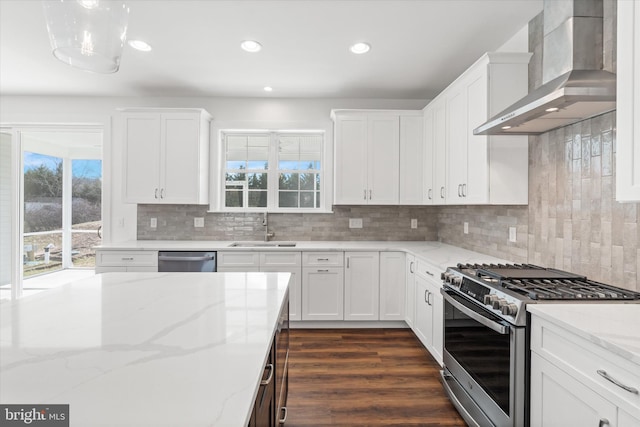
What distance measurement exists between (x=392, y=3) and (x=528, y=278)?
6.40ft

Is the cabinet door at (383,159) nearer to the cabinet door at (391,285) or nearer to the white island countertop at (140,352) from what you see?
the cabinet door at (391,285)

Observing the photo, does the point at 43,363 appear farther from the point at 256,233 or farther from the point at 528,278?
the point at 256,233

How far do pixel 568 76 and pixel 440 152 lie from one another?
159cm

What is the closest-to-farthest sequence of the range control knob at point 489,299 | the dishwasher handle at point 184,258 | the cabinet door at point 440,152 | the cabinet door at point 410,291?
the range control knob at point 489,299
the cabinet door at point 440,152
the cabinet door at point 410,291
the dishwasher handle at point 184,258

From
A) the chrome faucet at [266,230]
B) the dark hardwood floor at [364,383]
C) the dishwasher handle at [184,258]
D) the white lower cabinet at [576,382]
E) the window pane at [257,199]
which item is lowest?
the dark hardwood floor at [364,383]

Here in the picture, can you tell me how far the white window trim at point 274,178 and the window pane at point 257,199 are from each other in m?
0.07

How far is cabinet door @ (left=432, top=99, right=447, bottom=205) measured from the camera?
3.10 metres

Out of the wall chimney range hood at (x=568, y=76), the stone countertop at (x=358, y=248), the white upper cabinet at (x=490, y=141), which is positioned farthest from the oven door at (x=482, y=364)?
the wall chimney range hood at (x=568, y=76)

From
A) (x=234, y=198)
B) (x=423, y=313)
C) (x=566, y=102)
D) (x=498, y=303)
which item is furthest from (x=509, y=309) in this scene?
(x=234, y=198)

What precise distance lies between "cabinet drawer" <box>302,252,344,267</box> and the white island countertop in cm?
185

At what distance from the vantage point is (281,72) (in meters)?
3.30

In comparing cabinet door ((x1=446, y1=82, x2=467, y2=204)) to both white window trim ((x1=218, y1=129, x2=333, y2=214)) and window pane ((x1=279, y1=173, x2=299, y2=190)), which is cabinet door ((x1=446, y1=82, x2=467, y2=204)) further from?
Result: window pane ((x1=279, y1=173, x2=299, y2=190))

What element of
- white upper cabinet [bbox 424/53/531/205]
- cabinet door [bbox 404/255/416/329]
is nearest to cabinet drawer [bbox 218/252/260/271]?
cabinet door [bbox 404/255/416/329]

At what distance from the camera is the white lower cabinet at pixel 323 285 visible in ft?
11.5
